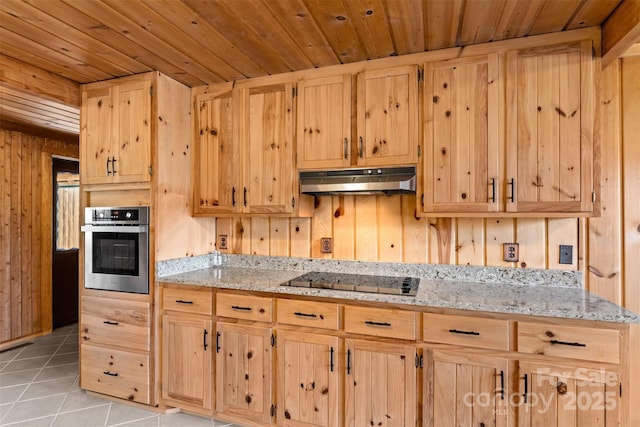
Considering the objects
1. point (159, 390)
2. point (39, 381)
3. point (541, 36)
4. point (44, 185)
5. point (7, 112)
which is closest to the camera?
point (541, 36)

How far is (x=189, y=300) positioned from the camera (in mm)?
2336

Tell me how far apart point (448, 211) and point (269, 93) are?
1.48 metres

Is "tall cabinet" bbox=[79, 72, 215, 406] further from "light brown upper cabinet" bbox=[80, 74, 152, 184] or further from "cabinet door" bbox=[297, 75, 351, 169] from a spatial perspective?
"cabinet door" bbox=[297, 75, 351, 169]

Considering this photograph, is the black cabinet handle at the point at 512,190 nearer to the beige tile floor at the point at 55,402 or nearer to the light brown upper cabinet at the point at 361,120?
the light brown upper cabinet at the point at 361,120

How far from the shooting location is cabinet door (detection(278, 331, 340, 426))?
78.5 inches

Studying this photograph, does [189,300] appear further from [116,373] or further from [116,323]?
[116,373]

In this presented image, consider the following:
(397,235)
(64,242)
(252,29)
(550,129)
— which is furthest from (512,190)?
(64,242)

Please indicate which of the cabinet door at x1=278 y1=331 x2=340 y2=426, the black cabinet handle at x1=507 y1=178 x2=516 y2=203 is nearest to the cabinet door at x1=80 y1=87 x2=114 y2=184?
the cabinet door at x1=278 y1=331 x2=340 y2=426

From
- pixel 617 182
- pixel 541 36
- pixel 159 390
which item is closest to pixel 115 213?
pixel 159 390

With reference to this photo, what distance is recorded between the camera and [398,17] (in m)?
1.78

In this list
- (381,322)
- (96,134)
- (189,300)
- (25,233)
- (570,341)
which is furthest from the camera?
(25,233)

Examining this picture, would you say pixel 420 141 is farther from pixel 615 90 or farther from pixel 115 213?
pixel 115 213

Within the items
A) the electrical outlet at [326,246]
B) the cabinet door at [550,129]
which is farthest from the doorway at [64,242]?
the cabinet door at [550,129]

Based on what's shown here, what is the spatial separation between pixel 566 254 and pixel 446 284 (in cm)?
74
